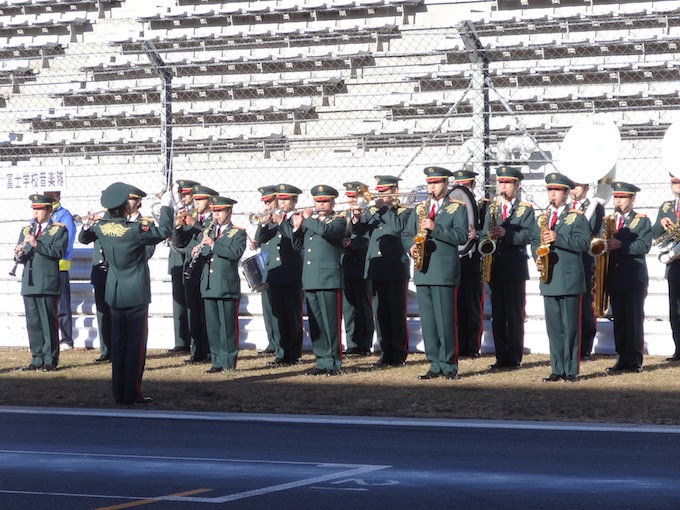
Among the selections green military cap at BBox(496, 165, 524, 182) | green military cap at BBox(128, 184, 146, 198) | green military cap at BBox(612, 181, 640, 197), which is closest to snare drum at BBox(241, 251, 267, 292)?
green military cap at BBox(128, 184, 146, 198)

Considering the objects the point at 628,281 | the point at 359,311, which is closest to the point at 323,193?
the point at 359,311

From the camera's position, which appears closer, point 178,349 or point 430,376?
point 430,376

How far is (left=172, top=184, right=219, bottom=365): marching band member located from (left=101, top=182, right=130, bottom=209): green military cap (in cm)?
230

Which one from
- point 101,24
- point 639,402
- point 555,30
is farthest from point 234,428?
point 101,24

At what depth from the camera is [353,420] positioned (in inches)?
320

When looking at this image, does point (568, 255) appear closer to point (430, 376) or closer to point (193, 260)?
point (430, 376)

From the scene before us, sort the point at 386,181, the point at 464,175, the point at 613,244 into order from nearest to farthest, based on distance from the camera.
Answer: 1. the point at 613,244
2. the point at 464,175
3. the point at 386,181

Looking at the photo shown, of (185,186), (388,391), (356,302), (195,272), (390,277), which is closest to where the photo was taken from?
(388,391)

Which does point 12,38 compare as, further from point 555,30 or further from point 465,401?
point 465,401

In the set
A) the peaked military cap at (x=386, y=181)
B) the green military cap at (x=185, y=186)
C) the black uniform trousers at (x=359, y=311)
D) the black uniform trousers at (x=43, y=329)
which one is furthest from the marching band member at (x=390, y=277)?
the black uniform trousers at (x=43, y=329)

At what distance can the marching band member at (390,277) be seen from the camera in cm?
1097

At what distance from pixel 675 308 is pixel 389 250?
95.9 inches

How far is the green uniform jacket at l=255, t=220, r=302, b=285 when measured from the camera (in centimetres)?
1117

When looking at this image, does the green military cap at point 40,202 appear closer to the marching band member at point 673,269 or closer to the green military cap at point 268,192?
the green military cap at point 268,192
